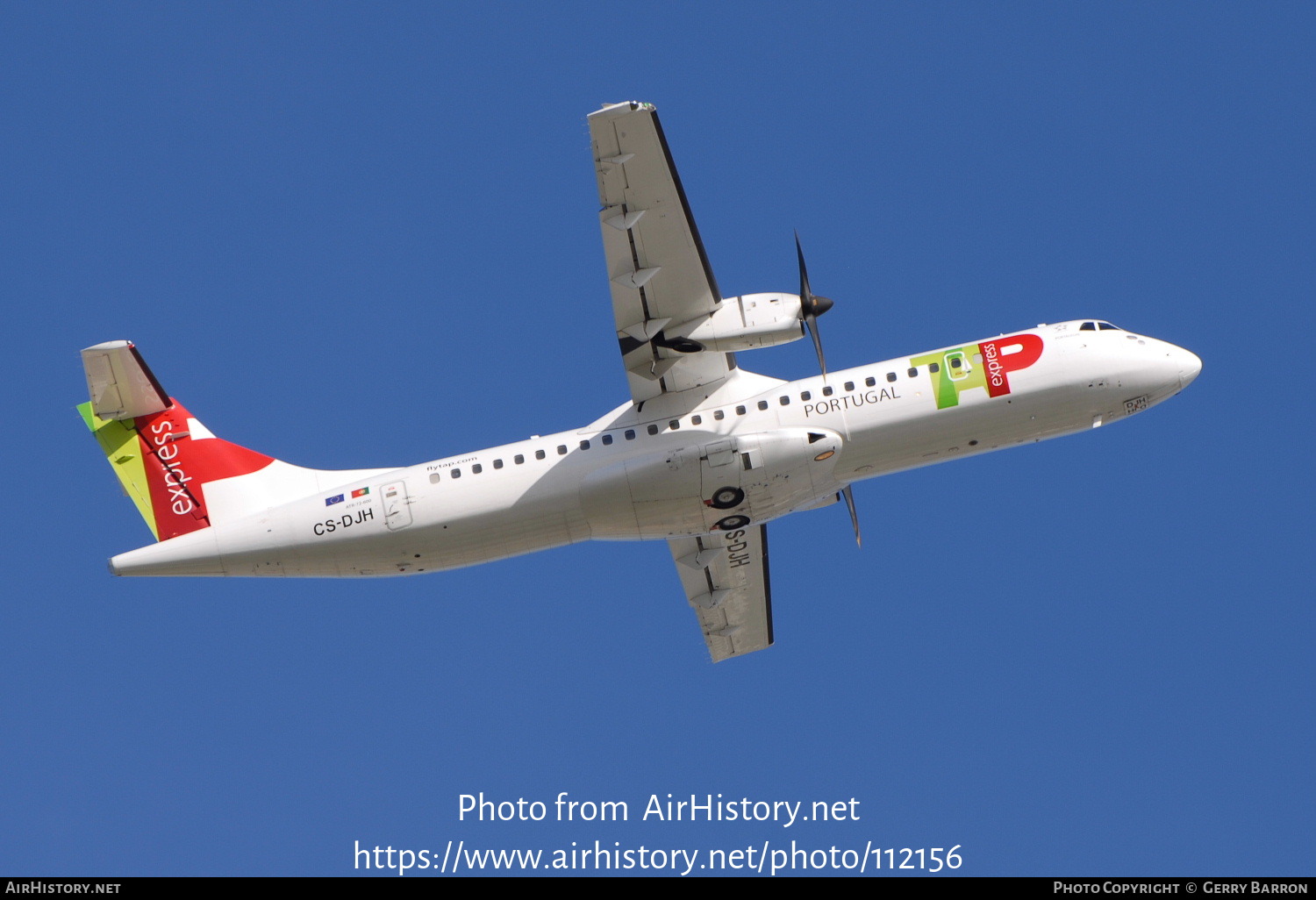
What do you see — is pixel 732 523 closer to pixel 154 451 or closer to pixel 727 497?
pixel 727 497

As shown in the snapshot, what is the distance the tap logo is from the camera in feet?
75.8

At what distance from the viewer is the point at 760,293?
2241 centimetres

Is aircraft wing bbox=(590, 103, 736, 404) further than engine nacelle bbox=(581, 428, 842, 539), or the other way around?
engine nacelle bbox=(581, 428, 842, 539)

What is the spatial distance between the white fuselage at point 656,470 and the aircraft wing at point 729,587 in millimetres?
2573

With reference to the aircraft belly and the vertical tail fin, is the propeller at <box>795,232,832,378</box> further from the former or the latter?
the vertical tail fin

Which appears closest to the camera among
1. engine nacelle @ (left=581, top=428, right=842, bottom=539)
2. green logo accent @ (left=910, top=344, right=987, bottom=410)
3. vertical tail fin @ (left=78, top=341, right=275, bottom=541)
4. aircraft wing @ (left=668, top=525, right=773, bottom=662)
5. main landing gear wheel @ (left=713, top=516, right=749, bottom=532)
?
engine nacelle @ (left=581, top=428, right=842, bottom=539)

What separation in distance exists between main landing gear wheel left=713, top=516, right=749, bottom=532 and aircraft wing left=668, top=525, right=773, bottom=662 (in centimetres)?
197

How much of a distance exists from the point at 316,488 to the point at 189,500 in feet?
7.54

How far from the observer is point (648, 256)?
2192 cm

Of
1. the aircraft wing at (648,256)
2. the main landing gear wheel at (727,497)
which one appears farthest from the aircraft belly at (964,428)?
the aircraft wing at (648,256)

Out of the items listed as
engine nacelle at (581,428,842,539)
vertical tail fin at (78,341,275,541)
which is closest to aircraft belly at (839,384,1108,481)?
engine nacelle at (581,428,842,539)

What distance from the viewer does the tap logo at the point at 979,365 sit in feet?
75.8
